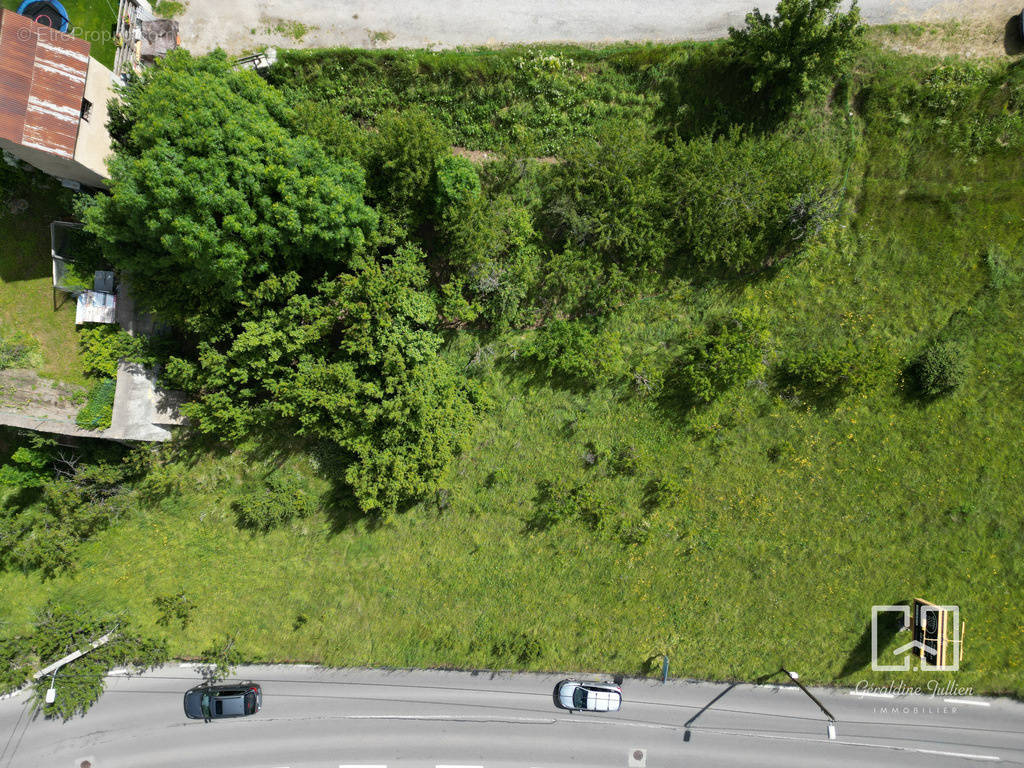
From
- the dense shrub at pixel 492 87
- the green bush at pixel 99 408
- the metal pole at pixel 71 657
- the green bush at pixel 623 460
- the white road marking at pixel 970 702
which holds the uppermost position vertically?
the dense shrub at pixel 492 87

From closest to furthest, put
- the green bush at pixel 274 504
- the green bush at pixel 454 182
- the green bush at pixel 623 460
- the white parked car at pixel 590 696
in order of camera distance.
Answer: the green bush at pixel 454 182 < the white parked car at pixel 590 696 < the green bush at pixel 274 504 < the green bush at pixel 623 460

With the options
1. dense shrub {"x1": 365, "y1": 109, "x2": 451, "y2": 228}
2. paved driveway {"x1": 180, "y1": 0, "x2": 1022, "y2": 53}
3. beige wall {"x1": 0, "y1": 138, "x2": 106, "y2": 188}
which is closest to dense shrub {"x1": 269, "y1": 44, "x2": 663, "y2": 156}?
paved driveway {"x1": 180, "y1": 0, "x2": 1022, "y2": 53}

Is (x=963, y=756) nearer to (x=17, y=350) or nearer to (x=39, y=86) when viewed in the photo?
(x=17, y=350)

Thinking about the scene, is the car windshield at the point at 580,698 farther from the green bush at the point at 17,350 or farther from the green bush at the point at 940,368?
the green bush at the point at 17,350

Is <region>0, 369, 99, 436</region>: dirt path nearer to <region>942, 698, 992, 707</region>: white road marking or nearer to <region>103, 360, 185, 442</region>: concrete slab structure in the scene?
<region>103, 360, 185, 442</region>: concrete slab structure

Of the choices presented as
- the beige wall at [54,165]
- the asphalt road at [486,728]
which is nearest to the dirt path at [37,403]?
the beige wall at [54,165]

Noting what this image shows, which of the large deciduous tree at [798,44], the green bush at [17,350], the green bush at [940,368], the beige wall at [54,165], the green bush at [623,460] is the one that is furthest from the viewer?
the green bush at [623,460]
